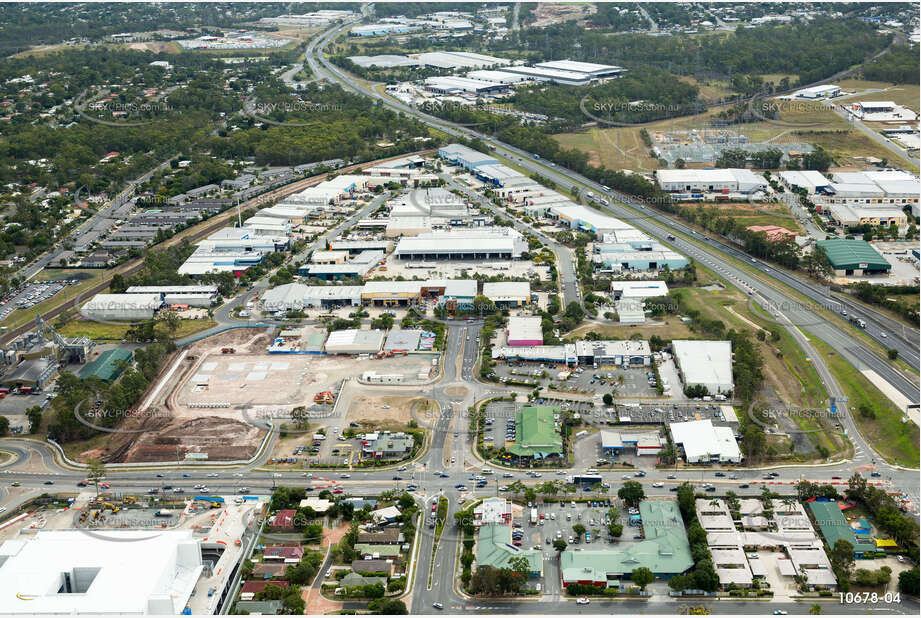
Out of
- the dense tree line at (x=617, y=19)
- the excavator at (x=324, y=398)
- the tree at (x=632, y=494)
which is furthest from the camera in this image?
the dense tree line at (x=617, y=19)

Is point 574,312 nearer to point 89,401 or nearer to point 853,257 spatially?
point 853,257

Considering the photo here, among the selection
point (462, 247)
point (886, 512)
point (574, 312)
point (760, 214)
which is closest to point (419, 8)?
point (760, 214)

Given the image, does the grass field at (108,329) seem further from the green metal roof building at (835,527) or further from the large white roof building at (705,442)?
the green metal roof building at (835,527)

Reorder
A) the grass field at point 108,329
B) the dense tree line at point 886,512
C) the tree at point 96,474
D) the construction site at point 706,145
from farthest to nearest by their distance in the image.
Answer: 1. the construction site at point 706,145
2. the grass field at point 108,329
3. the tree at point 96,474
4. the dense tree line at point 886,512

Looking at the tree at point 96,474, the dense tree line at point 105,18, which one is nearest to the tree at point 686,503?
the tree at point 96,474

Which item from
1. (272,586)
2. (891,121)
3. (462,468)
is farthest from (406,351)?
(891,121)

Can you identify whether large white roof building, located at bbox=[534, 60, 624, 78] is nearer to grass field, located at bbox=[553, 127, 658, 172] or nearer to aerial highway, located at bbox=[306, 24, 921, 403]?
grass field, located at bbox=[553, 127, 658, 172]
